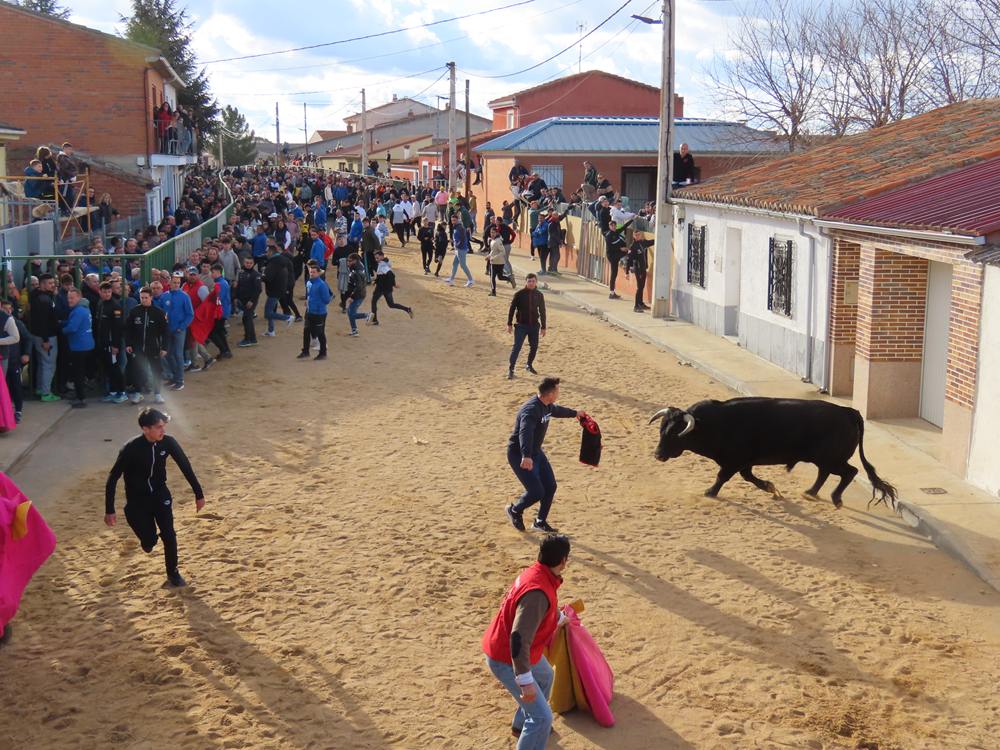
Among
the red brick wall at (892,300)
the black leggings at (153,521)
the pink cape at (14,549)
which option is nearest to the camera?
Answer: the pink cape at (14,549)

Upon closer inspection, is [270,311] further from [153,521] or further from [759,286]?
[153,521]

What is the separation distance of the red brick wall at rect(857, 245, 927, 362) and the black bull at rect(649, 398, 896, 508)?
373 centimetres

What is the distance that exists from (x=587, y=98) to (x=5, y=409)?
43.6 m

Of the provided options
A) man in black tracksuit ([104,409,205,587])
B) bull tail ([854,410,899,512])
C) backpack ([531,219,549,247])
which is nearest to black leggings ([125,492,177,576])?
man in black tracksuit ([104,409,205,587])

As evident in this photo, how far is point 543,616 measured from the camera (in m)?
6.07

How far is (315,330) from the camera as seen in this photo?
731 inches

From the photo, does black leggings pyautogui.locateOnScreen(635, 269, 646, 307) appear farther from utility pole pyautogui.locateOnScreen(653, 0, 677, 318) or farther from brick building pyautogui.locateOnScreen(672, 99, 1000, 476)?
brick building pyautogui.locateOnScreen(672, 99, 1000, 476)

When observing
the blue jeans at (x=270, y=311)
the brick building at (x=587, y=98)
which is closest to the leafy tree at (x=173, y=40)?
the brick building at (x=587, y=98)

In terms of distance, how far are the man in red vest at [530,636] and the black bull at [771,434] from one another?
17.3ft

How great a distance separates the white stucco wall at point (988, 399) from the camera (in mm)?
11383

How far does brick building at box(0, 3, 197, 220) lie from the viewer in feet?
107

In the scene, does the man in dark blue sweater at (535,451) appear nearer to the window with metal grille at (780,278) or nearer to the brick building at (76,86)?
the window with metal grille at (780,278)

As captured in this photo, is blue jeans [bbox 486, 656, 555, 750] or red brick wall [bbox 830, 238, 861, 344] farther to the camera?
red brick wall [bbox 830, 238, 861, 344]

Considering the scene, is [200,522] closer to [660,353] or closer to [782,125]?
[660,353]
